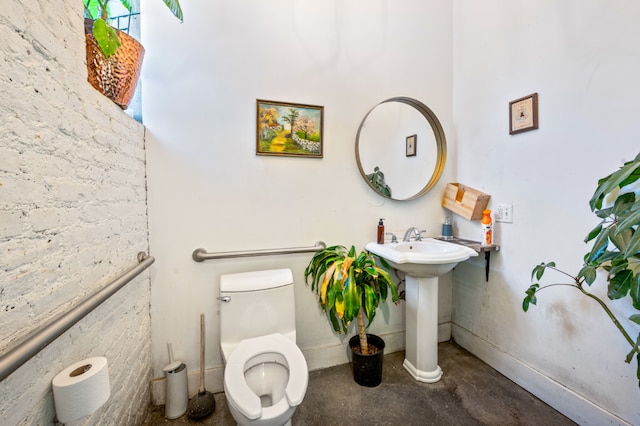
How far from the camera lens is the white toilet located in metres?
1.01

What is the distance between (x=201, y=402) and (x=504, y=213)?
6.79 feet

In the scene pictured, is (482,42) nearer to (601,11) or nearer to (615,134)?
(601,11)

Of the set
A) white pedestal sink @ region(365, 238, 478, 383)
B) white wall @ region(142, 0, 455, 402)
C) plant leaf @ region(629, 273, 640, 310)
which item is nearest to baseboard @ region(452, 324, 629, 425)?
white pedestal sink @ region(365, 238, 478, 383)

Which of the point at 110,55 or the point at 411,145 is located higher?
the point at 110,55

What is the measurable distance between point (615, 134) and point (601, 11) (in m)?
0.58

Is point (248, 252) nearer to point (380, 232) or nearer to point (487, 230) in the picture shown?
point (380, 232)

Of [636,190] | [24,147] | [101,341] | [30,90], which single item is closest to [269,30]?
[30,90]

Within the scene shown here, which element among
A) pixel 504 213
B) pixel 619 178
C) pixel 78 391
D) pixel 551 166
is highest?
pixel 551 166

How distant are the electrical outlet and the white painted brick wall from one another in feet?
6.89

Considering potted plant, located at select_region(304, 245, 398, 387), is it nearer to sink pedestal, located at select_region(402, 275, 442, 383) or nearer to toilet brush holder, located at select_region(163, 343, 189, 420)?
sink pedestal, located at select_region(402, 275, 442, 383)

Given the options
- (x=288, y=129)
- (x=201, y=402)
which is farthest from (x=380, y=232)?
(x=201, y=402)

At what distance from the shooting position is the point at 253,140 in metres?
1.55

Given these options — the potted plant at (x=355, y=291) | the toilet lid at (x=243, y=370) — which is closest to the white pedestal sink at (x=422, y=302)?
the potted plant at (x=355, y=291)

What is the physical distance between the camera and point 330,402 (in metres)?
1.46
